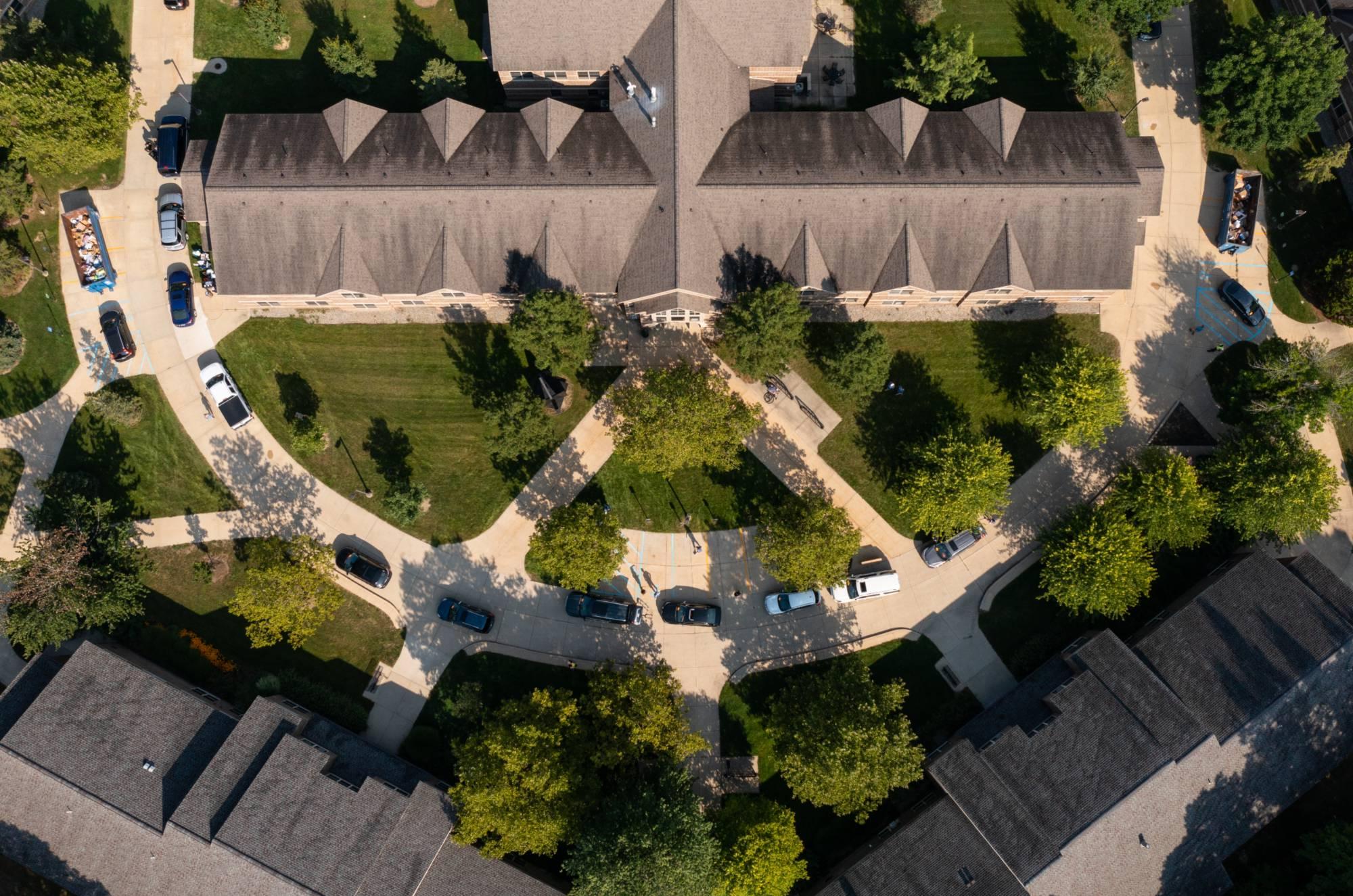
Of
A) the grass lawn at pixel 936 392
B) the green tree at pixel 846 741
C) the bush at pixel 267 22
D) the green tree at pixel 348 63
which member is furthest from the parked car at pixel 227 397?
the green tree at pixel 846 741

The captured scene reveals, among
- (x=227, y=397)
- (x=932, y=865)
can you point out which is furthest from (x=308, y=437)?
(x=932, y=865)

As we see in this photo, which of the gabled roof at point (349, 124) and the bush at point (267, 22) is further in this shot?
the bush at point (267, 22)

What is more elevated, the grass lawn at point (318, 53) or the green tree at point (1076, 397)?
the grass lawn at point (318, 53)

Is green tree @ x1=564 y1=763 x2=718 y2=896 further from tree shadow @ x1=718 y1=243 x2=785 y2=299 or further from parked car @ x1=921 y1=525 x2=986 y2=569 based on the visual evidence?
tree shadow @ x1=718 y1=243 x2=785 y2=299

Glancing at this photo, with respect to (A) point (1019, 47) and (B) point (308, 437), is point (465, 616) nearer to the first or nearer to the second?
(B) point (308, 437)

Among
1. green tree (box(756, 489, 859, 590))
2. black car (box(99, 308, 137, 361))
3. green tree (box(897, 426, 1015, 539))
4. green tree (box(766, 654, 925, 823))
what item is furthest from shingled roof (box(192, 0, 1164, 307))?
green tree (box(766, 654, 925, 823))

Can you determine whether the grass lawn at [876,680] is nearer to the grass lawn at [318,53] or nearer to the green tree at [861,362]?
the green tree at [861,362]
